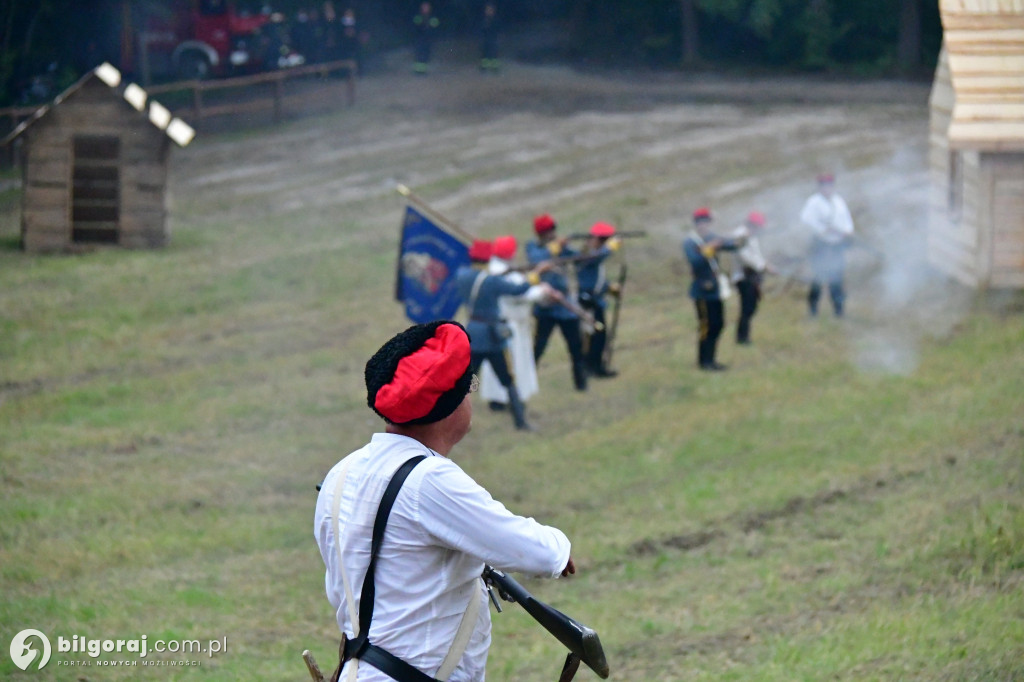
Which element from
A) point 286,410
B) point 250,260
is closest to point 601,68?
point 250,260

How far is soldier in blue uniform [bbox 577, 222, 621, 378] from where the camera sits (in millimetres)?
12438

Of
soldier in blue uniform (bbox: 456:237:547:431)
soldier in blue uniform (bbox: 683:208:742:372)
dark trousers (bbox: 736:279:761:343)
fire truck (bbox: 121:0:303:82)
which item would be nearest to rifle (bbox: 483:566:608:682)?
soldier in blue uniform (bbox: 456:237:547:431)

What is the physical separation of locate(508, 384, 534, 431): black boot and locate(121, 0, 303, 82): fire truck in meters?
19.4

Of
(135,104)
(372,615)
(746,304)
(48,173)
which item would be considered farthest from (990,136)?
(48,173)

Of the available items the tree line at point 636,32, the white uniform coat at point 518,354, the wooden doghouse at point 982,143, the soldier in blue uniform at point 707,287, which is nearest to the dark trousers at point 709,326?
the soldier in blue uniform at point 707,287

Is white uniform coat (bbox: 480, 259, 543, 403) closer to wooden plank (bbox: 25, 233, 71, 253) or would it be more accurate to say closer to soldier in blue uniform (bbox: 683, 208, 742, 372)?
soldier in blue uniform (bbox: 683, 208, 742, 372)

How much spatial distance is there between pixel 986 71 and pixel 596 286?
500 cm

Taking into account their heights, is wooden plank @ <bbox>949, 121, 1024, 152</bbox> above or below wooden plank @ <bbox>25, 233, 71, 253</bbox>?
above

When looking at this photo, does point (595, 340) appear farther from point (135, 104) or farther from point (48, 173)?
point (48, 173)

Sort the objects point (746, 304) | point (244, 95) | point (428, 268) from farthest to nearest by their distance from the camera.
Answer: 1. point (244, 95)
2. point (746, 304)
3. point (428, 268)

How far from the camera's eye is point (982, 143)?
42.2ft

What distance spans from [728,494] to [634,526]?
970mm

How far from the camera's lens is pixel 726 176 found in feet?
72.1

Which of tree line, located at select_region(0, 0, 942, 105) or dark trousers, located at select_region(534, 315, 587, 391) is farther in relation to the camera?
tree line, located at select_region(0, 0, 942, 105)
